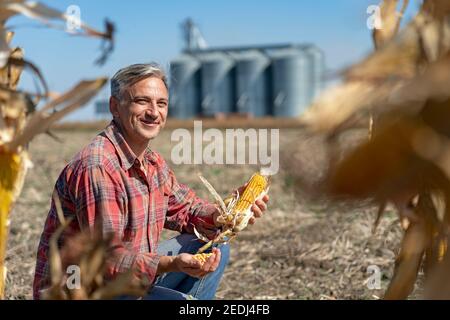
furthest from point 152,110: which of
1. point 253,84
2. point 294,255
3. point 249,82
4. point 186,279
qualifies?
point 249,82

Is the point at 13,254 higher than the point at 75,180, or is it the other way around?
the point at 75,180

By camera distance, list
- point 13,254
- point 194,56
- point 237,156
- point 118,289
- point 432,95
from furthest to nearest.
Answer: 1. point 194,56
2. point 237,156
3. point 13,254
4. point 118,289
5. point 432,95

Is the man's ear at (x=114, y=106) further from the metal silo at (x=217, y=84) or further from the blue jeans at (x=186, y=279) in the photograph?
the metal silo at (x=217, y=84)

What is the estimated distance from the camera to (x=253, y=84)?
99.9 ft

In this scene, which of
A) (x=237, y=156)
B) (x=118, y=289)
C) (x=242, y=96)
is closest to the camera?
(x=118, y=289)

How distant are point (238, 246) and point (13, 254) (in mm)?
1423

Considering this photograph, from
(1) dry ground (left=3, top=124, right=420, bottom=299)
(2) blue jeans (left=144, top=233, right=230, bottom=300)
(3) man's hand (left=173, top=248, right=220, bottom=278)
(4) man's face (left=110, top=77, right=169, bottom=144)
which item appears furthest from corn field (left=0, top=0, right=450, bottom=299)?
(1) dry ground (left=3, top=124, right=420, bottom=299)

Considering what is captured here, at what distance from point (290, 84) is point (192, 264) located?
2781cm

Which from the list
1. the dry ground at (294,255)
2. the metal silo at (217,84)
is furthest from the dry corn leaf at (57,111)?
the metal silo at (217,84)

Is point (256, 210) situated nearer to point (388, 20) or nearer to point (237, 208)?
point (237, 208)

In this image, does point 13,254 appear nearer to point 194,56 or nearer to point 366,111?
point 366,111

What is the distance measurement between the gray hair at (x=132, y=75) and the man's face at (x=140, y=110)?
0.01 metres

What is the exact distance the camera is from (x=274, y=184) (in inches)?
313

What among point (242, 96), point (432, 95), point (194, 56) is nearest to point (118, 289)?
point (432, 95)
